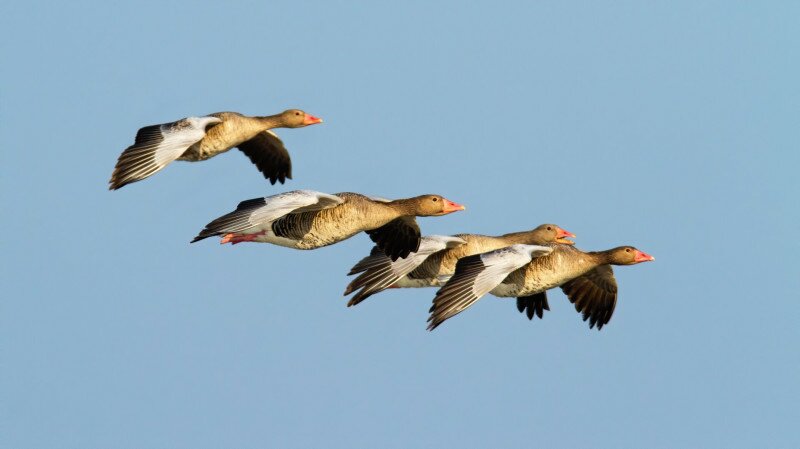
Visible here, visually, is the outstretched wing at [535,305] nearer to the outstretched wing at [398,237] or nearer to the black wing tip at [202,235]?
the outstretched wing at [398,237]

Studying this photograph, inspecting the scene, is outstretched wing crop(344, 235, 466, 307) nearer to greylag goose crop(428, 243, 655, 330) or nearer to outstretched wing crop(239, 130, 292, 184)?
greylag goose crop(428, 243, 655, 330)

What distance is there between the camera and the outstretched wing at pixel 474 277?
2450 cm

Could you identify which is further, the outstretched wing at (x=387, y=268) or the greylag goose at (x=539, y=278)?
the outstretched wing at (x=387, y=268)

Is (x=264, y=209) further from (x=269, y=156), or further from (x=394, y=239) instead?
(x=269, y=156)

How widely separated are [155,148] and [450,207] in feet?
15.8

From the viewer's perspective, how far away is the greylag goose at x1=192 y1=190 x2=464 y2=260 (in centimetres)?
2483

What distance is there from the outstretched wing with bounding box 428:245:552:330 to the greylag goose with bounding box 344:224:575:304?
1.37 m

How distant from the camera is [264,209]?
81.8ft

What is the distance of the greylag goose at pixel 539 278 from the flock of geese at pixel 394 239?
2 cm

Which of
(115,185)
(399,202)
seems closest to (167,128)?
(115,185)

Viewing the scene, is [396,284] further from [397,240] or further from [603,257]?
[603,257]

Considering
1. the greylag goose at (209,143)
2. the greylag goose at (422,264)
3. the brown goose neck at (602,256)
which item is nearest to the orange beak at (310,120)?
the greylag goose at (209,143)

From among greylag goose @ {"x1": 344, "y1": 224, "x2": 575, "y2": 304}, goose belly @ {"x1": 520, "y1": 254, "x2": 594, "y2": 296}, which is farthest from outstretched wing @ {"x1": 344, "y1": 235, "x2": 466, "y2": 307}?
goose belly @ {"x1": 520, "y1": 254, "x2": 594, "y2": 296}

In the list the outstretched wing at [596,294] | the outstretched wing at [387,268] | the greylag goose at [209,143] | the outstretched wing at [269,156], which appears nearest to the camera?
the greylag goose at [209,143]
